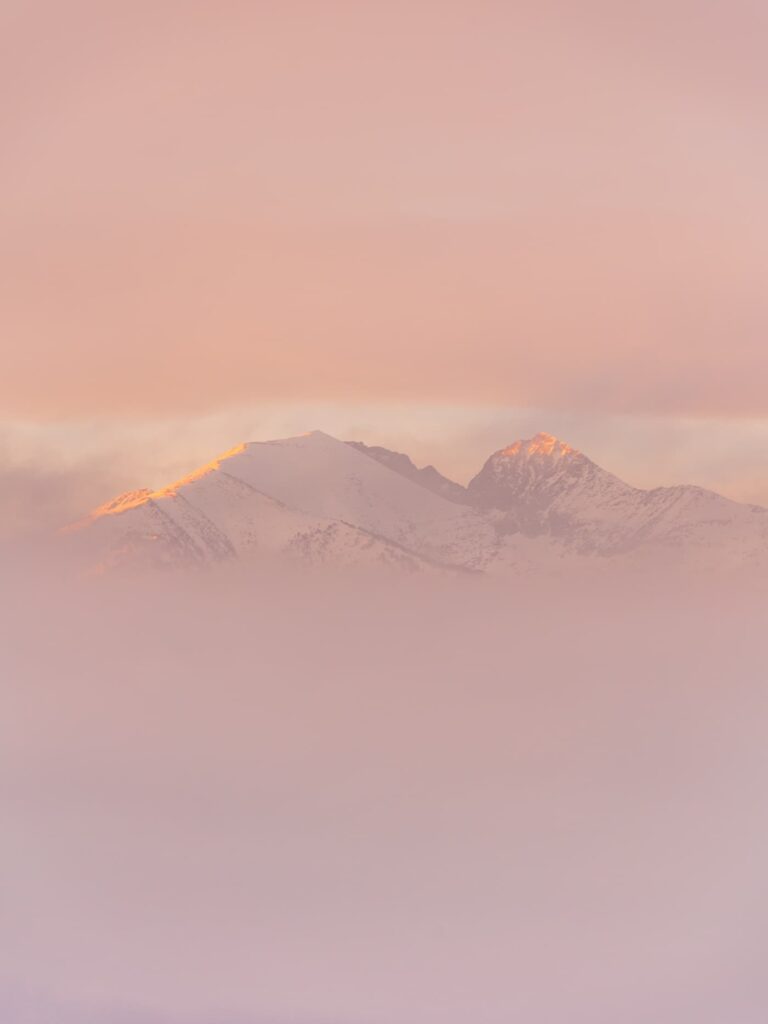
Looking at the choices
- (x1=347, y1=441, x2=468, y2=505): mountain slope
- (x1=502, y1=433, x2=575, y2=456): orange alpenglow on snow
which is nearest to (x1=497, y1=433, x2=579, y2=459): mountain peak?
(x1=502, y1=433, x2=575, y2=456): orange alpenglow on snow

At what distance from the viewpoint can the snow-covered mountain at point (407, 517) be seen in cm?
405

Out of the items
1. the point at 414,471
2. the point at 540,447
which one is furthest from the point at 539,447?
the point at 414,471

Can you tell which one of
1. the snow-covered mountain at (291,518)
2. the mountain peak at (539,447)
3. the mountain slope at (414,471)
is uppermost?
the mountain peak at (539,447)

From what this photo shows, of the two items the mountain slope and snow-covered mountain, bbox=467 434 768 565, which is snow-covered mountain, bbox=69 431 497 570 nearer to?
the mountain slope

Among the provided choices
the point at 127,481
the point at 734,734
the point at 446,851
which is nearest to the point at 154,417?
the point at 127,481

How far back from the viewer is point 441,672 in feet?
13.5

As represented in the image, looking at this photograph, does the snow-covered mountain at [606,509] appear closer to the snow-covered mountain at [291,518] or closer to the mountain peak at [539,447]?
the mountain peak at [539,447]

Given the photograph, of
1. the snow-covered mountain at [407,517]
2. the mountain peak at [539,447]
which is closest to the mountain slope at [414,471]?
the snow-covered mountain at [407,517]

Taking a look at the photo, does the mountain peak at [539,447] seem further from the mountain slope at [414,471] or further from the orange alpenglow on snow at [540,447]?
the mountain slope at [414,471]

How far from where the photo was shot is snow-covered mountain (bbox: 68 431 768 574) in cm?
405

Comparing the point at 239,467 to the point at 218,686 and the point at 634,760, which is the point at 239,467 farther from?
the point at 634,760

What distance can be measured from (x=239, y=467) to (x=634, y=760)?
5.51 ft

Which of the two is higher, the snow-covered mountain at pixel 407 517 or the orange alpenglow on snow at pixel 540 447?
the orange alpenglow on snow at pixel 540 447

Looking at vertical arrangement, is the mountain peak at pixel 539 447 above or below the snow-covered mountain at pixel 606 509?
above
